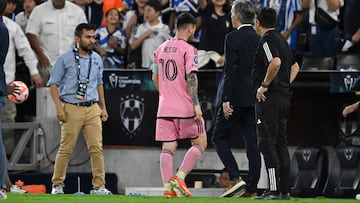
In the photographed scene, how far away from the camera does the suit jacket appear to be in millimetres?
15516

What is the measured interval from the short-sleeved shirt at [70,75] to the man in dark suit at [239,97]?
202 cm

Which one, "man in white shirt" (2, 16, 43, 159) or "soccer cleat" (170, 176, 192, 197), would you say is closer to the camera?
"soccer cleat" (170, 176, 192, 197)

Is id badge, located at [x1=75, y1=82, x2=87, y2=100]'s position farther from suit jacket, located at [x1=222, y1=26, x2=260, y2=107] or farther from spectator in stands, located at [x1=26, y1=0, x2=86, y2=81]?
spectator in stands, located at [x1=26, y1=0, x2=86, y2=81]

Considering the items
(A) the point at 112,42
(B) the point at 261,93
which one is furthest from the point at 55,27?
(B) the point at 261,93

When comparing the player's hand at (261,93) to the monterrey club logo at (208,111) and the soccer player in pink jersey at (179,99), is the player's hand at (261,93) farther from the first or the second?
the monterrey club logo at (208,111)

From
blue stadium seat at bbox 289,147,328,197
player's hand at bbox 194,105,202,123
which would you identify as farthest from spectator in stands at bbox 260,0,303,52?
player's hand at bbox 194,105,202,123

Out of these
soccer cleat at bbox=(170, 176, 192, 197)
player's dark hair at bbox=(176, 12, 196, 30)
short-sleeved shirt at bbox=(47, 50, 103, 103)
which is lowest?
soccer cleat at bbox=(170, 176, 192, 197)

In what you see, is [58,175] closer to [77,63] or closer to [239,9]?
[77,63]

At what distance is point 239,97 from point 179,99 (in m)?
0.96

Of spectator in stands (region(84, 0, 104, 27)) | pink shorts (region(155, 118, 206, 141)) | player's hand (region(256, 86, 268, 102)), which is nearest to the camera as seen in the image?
player's hand (region(256, 86, 268, 102))

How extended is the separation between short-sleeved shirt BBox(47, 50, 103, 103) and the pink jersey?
1.95m

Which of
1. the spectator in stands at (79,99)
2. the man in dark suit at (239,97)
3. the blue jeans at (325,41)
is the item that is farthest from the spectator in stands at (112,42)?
the man in dark suit at (239,97)

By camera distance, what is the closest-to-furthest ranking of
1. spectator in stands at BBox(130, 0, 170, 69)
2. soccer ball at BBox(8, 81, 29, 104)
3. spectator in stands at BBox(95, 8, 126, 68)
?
1. soccer ball at BBox(8, 81, 29, 104)
2. spectator in stands at BBox(130, 0, 170, 69)
3. spectator in stands at BBox(95, 8, 126, 68)

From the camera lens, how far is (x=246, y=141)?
52.1 ft
